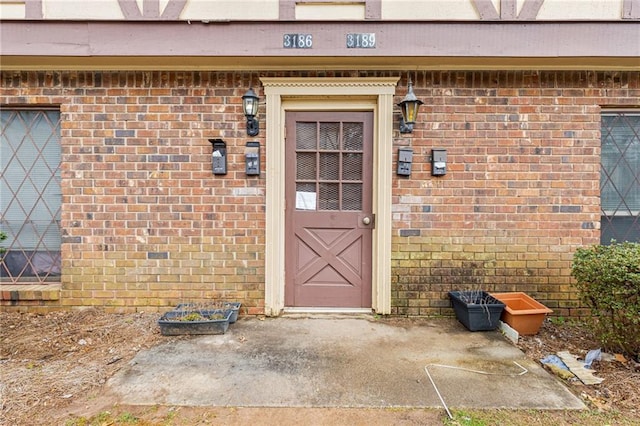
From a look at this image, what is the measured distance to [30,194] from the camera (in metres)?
3.77

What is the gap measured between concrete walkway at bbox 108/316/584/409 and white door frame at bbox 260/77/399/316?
0.46m

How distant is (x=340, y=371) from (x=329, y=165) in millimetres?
2054

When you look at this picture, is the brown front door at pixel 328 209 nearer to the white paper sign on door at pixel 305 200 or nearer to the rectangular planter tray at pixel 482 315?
the white paper sign on door at pixel 305 200

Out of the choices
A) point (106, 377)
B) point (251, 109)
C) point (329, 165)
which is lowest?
point (106, 377)

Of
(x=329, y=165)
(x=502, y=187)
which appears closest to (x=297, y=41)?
(x=329, y=165)

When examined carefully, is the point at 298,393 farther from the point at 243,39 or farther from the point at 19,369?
the point at 243,39

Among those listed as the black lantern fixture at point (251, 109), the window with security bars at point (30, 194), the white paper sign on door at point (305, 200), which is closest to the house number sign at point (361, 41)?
the black lantern fixture at point (251, 109)

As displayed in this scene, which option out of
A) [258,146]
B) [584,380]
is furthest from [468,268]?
[258,146]

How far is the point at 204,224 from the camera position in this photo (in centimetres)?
366

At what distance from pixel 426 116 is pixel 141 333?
3.55 m

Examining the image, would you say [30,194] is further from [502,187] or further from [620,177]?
[620,177]

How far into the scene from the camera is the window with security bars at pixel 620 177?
3.70 meters

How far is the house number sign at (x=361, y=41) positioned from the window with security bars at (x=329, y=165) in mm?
754

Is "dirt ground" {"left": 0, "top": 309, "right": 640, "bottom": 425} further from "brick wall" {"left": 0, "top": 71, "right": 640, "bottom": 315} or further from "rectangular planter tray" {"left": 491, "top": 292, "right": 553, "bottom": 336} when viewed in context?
"brick wall" {"left": 0, "top": 71, "right": 640, "bottom": 315}
